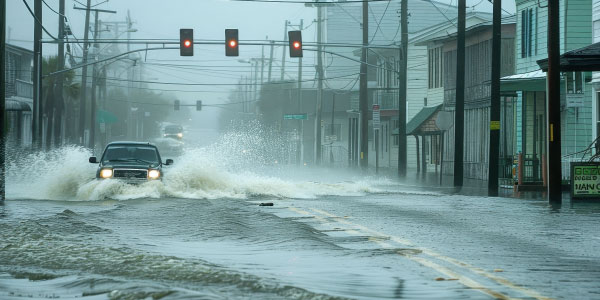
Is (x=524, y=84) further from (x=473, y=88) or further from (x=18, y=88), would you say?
(x=18, y=88)

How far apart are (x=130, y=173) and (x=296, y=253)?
548 inches

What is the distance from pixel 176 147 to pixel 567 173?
208 feet

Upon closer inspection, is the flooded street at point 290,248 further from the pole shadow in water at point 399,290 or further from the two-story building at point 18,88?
the two-story building at point 18,88

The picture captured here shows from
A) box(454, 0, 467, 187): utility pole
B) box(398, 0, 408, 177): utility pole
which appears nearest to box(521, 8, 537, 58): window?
box(398, 0, 408, 177): utility pole

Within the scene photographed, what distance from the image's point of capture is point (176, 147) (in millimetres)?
93125

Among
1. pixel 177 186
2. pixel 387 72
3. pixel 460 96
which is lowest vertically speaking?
pixel 177 186

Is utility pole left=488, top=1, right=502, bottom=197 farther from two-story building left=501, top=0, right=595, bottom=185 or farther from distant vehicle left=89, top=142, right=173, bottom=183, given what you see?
distant vehicle left=89, top=142, right=173, bottom=183

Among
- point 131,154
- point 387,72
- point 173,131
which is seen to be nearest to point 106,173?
point 131,154

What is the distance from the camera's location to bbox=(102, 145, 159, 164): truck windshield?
2608 cm

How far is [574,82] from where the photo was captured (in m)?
31.0

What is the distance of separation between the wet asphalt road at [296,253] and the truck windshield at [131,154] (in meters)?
4.94

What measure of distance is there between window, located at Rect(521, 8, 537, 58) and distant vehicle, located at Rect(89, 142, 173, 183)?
749 inches

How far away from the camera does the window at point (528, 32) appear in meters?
39.3

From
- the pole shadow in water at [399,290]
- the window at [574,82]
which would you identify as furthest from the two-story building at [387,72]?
the pole shadow in water at [399,290]
